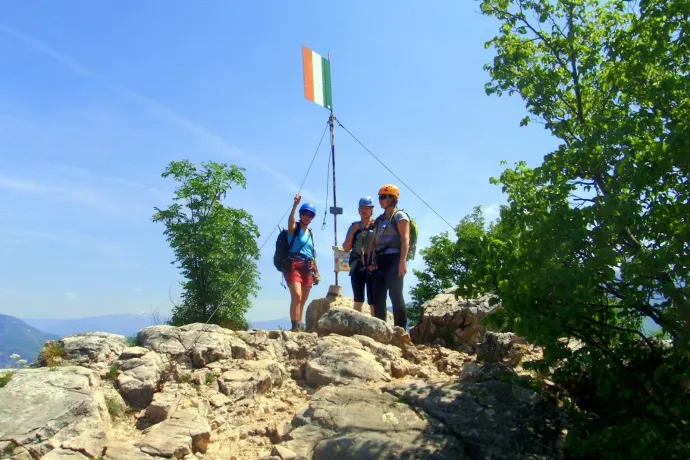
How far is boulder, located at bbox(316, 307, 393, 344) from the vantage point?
8.59 meters

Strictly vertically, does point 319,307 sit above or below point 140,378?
above

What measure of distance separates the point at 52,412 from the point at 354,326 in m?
4.21

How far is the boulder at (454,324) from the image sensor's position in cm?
969

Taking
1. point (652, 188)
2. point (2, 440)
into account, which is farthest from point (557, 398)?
point (2, 440)

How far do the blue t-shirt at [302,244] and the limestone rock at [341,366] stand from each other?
77.3 inches

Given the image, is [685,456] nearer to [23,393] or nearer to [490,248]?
[490,248]

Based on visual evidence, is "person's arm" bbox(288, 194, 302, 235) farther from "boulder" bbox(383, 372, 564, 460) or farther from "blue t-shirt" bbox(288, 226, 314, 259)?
"boulder" bbox(383, 372, 564, 460)

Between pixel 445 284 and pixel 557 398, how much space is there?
819 inches

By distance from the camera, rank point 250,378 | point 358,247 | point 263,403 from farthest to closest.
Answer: point 358,247 < point 250,378 < point 263,403

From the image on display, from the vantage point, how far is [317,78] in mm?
12312

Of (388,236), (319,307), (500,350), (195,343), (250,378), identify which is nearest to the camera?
(250,378)

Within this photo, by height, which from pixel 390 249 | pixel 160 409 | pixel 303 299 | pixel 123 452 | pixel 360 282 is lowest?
pixel 123 452

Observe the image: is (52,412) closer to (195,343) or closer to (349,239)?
(195,343)

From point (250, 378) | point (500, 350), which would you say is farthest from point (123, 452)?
point (500, 350)
